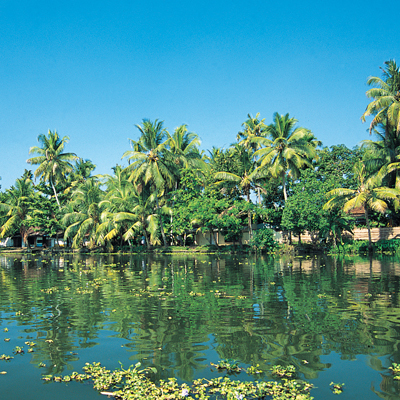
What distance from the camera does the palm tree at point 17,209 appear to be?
52438 millimetres

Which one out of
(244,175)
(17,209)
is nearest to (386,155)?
(244,175)

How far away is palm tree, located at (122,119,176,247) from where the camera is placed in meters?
39.0

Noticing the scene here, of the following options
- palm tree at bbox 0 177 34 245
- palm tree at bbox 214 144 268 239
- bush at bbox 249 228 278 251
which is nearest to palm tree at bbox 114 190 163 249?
palm tree at bbox 214 144 268 239

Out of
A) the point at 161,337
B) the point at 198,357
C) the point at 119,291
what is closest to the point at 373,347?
the point at 198,357

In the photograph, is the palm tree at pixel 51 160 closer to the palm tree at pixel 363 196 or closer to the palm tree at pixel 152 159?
the palm tree at pixel 152 159

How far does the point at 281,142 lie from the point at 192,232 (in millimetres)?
16665

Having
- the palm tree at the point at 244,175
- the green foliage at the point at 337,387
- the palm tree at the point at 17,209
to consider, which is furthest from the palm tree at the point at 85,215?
the green foliage at the point at 337,387

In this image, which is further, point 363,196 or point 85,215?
point 85,215

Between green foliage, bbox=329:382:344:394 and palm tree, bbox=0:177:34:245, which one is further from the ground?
palm tree, bbox=0:177:34:245

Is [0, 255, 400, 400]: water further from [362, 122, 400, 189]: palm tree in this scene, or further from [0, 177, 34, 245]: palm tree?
[0, 177, 34, 245]: palm tree

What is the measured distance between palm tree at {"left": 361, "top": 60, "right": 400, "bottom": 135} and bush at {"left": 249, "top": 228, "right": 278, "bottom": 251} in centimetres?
1270

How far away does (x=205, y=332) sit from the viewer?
25.6 feet

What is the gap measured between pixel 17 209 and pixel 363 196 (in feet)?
→ 147

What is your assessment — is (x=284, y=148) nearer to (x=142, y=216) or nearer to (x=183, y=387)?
(x=142, y=216)
